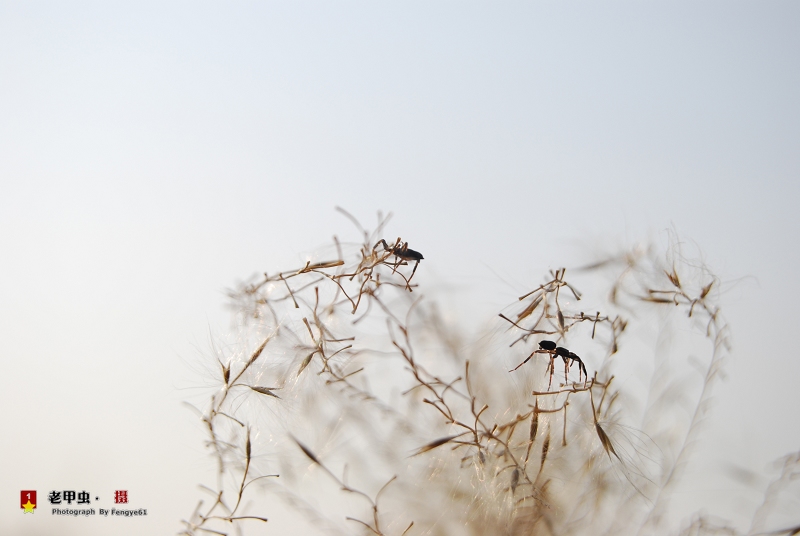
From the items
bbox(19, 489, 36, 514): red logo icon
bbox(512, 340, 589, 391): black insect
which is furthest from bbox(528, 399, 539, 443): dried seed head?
bbox(19, 489, 36, 514): red logo icon

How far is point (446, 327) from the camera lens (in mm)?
860

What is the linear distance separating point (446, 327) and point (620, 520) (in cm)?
35

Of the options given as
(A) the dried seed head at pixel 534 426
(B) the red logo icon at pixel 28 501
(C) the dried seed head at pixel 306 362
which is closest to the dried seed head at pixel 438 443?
(A) the dried seed head at pixel 534 426

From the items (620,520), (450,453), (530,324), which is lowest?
(620,520)

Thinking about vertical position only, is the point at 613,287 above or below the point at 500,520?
above

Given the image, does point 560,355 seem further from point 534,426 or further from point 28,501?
point 28,501

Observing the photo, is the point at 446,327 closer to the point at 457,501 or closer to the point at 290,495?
the point at 457,501

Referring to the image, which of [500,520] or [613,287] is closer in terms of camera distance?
[500,520]

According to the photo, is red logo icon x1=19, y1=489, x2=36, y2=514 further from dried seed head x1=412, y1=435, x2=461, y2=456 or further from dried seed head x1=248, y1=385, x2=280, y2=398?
dried seed head x1=412, y1=435, x2=461, y2=456

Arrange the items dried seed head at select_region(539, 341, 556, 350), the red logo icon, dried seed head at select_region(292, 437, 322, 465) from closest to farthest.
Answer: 1. dried seed head at select_region(539, 341, 556, 350)
2. dried seed head at select_region(292, 437, 322, 465)
3. the red logo icon

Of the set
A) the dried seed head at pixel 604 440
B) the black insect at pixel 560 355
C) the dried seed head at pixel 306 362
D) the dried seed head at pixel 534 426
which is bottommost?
the dried seed head at pixel 604 440

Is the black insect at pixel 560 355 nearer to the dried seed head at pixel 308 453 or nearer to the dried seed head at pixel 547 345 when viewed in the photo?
the dried seed head at pixel 547 345

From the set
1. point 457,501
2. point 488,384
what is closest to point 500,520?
point 457,501

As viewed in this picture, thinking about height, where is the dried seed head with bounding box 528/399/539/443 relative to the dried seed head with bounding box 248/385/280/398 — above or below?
below
